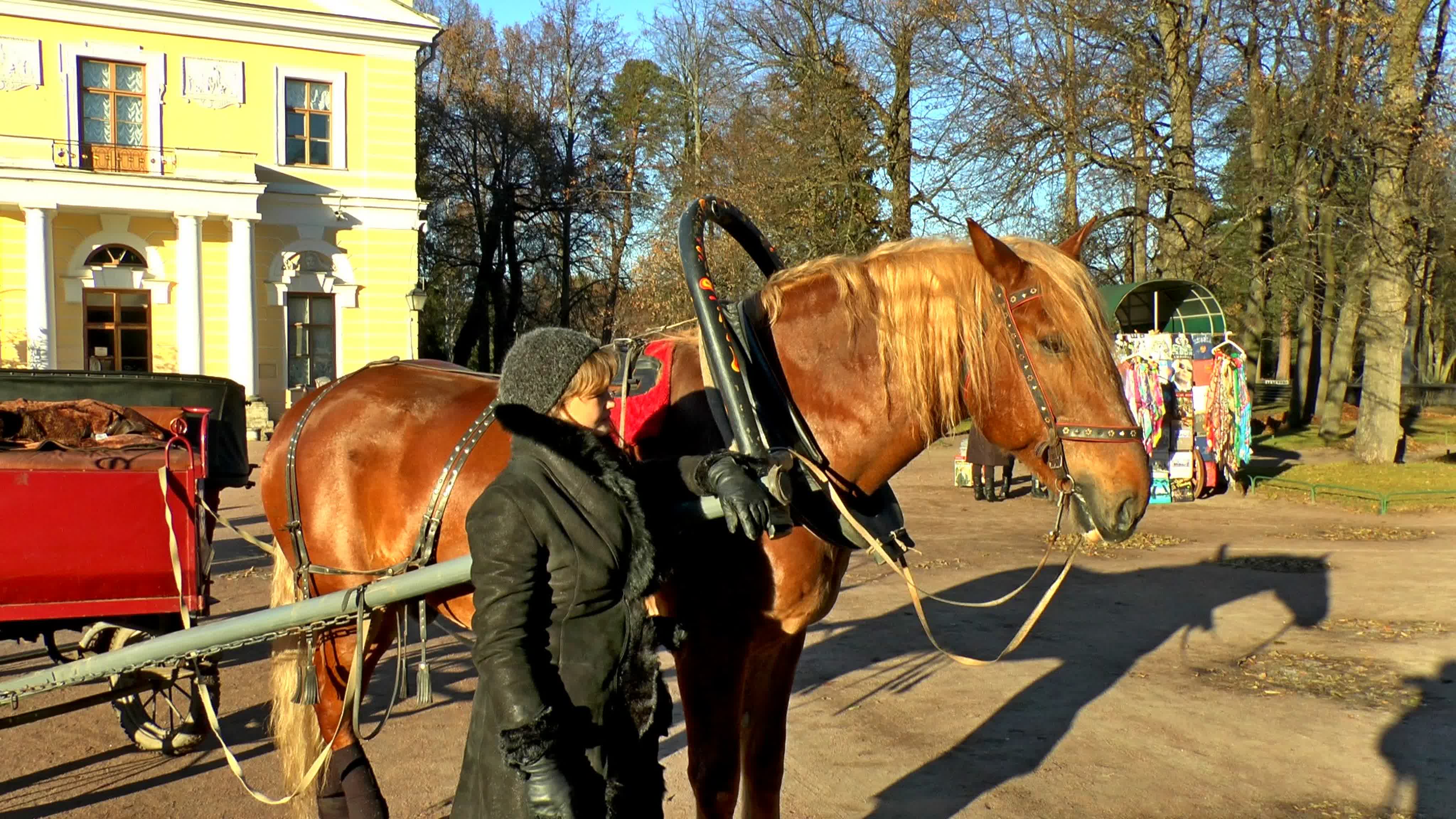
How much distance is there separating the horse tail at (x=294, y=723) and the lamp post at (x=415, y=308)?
17720 millimetres

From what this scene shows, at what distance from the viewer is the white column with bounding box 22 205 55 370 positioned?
2209cm

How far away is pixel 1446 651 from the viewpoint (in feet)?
20.9

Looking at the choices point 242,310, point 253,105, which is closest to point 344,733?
point 242,310

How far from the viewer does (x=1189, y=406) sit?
47.1 ft

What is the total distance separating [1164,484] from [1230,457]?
41.4 inches

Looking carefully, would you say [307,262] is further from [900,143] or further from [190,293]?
[900,143]

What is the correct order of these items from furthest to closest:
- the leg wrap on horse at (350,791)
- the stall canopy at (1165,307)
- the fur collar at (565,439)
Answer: the stall canopy at (1165,307), the leg wrap on horse at (350,791), the fur collar at (565,439)

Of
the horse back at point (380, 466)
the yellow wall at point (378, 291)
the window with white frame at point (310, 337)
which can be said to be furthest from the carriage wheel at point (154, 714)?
the yellow wall at point (378, 291)

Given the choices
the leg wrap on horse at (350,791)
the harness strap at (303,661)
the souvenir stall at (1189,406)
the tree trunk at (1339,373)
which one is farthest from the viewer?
the tree trunk at (1339,373)

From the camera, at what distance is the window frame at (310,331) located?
25.0 m

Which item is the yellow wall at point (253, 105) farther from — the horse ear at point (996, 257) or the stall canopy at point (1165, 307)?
the horse ear at point (996, 257)

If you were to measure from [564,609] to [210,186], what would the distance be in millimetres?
23797

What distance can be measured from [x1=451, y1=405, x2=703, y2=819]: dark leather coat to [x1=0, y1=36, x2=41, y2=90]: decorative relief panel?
26.0m

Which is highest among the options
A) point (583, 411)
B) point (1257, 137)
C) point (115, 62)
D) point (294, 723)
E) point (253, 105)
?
point (115, 62)
